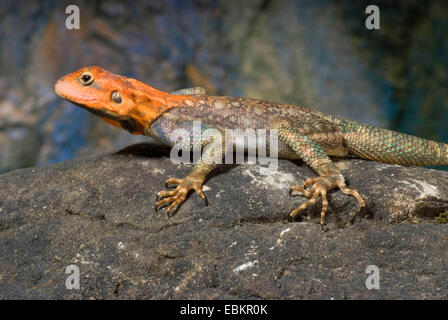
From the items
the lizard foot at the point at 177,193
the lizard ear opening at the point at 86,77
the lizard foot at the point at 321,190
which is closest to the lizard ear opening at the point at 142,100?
the lizard ear opening at the point at 86,77

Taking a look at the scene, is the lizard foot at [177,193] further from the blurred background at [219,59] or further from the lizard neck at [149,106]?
the blurred background at [219,59]

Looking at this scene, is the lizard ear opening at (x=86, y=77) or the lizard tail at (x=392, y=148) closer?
the lizard ear opening at (x=86, y=77)

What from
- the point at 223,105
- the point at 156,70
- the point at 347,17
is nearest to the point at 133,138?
the point at 156,70

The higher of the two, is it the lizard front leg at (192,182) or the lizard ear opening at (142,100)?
the lizard ear opening at (142,100)

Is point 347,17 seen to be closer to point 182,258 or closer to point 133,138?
point 133,138

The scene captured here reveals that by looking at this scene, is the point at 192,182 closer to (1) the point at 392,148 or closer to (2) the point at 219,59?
(1) the point at 392,148

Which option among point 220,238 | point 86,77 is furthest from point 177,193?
point 86,77

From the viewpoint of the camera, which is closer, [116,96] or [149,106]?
[116,96]
